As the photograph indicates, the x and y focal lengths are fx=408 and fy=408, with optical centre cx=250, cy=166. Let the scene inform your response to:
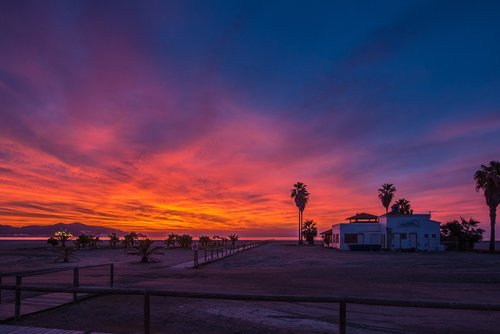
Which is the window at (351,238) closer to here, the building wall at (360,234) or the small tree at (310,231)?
the building wall at (360,234)

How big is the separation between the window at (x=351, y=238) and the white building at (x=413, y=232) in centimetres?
473

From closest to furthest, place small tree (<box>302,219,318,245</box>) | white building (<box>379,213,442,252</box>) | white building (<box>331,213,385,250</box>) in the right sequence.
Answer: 1. white building (<box>379,213,442,252</box>)
2. white building (<box>331,213,385,250</box>)
3. small tree (<box>302,219,318,245</box>)

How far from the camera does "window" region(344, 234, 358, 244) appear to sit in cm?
5934

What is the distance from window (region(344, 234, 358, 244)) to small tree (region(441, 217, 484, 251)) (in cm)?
1511

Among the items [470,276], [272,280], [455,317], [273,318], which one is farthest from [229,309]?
[470,276]

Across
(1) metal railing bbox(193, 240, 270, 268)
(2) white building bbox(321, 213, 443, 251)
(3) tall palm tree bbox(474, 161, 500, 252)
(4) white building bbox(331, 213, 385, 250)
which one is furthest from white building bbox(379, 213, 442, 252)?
(1) metal railing bbox(193, 240, 270, 268)

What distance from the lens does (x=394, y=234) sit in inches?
2231

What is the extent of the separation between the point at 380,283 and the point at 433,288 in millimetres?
2349

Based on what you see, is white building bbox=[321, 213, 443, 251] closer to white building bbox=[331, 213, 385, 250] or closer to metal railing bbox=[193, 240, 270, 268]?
white building bbox=[331, 213, 385, 250]

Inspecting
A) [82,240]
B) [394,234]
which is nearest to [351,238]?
[394,234]

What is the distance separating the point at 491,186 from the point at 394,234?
17.0m

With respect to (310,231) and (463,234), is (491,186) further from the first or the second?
(310,231)

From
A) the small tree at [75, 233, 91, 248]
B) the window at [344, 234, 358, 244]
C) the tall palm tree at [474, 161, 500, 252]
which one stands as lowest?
the small tree at [75, 233, 91, 248]

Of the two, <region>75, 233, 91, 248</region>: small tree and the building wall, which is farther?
<region>75, 233, 91, 248</region>: small tree
